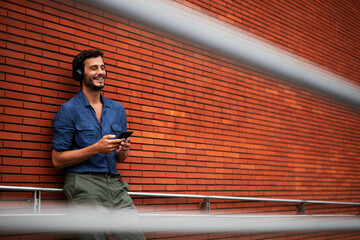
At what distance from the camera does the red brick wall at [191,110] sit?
295cm

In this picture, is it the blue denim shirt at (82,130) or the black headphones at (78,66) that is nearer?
the blue denim shirt at (82,130)

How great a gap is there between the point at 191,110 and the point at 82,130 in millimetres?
1917

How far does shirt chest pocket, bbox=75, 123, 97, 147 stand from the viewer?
2836 mm

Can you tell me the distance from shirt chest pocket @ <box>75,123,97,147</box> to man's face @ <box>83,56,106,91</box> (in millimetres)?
349

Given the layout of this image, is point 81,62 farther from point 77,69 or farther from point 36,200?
point 36,200

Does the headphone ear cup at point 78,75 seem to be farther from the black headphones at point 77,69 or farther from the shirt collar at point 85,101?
the shirt collar at point 85,101

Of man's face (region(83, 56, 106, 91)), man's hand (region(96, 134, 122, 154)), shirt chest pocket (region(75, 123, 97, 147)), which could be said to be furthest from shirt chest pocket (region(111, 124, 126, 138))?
man's hand (region(96, 134, 122, 154))

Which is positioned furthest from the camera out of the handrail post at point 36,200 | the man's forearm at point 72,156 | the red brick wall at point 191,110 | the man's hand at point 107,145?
the red brick wall at point 191,110

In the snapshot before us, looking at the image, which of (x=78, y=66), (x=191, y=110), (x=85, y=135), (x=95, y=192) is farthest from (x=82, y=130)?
(x=191, y=110)

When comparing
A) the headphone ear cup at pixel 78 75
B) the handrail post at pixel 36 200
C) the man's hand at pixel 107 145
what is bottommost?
the handrail post at pixel 36 200

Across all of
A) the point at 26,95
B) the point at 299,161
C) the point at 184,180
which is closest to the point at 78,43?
the point at 26,95

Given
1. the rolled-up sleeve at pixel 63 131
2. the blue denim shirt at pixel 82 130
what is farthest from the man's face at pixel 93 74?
the rolled-up sleeve at pixel 63 131

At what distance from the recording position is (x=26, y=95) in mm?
2996

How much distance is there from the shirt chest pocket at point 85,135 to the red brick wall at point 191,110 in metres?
0.39
